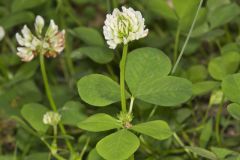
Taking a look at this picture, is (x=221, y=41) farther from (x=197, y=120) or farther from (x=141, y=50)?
(x=141, y=50)

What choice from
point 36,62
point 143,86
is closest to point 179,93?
point 143,86

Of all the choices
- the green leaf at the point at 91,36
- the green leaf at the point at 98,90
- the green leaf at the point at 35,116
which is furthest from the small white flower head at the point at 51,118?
the green leaf at the point at 91,36

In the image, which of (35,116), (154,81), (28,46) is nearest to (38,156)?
(35,116)

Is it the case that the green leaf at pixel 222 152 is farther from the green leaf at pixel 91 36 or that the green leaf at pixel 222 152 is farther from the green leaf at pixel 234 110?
the green leaf at pixel 91 36

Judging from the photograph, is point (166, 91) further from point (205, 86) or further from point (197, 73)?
point (197, 73)

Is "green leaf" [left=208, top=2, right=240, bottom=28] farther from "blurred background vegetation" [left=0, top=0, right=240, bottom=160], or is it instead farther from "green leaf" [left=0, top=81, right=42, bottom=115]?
"green leaf" [left=0, top=81, right=42, bottom=115]
